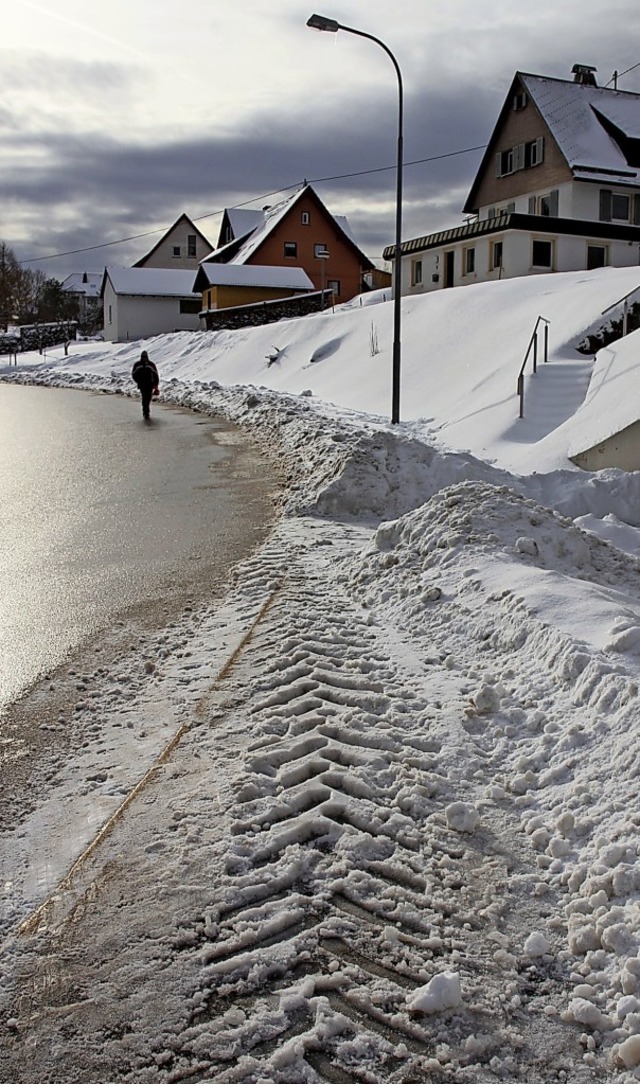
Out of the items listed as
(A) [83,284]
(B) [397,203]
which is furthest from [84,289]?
(B) [397,203]

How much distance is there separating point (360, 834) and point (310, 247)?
186 feet

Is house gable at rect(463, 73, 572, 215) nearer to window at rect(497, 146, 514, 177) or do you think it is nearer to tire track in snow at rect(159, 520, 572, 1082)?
window at rect(497, 146, 514, 177)

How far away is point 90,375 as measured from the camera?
136 feet

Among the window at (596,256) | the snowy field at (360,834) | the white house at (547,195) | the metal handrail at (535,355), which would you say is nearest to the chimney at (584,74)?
the white house at (547,195)

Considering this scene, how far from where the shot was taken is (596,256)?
115 feet

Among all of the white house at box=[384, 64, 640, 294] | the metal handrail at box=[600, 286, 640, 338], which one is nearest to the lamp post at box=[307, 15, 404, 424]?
the metal handrail at box=[600, 286, 640, 338]

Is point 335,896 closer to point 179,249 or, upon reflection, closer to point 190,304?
point 190,304

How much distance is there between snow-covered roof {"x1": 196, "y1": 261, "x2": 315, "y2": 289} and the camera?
51469 millimetres

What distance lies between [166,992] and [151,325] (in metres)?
58.9

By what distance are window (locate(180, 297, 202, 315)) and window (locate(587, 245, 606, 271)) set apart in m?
29.5

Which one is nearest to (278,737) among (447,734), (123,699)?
(447,734)

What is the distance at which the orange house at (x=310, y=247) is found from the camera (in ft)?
186

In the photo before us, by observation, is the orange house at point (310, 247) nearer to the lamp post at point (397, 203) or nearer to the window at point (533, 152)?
the window at point (533, 152)

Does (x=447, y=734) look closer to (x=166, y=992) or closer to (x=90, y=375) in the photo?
(x=166, y=992)
